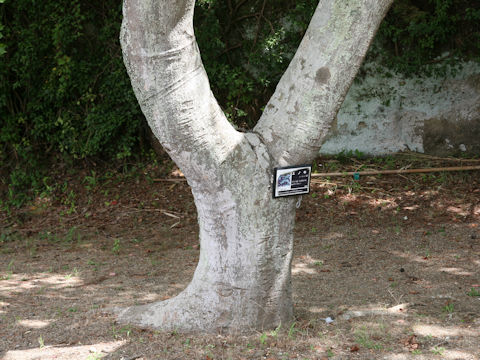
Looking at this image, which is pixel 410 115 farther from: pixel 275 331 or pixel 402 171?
pixel 275 331

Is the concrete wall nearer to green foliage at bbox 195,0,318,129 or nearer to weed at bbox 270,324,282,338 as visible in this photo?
green foliage at bbox 195,0,318,129

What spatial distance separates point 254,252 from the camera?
3.73 m

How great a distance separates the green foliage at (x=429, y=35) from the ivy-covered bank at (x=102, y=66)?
0.07 feet

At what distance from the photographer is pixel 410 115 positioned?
915cm

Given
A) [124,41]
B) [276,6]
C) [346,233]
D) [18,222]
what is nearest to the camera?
[124,41]

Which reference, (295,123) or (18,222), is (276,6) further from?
(295,123)

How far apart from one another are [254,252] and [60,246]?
453 centimetres

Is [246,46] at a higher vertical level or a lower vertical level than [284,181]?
higher

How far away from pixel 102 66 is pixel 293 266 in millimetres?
5924

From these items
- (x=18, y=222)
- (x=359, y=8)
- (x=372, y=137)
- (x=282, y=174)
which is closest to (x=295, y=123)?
(x=282, y=174)

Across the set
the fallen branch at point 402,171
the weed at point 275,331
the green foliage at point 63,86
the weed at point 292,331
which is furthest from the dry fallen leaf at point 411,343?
the green foliage at point 63,86

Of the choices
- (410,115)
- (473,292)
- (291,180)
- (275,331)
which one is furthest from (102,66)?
(473,292)

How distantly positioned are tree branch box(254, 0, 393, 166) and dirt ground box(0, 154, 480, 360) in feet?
4.46

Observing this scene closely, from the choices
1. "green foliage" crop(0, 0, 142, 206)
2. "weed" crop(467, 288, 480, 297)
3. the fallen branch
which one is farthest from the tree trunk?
"green foliage" crop(0, 0, 142, 206)
